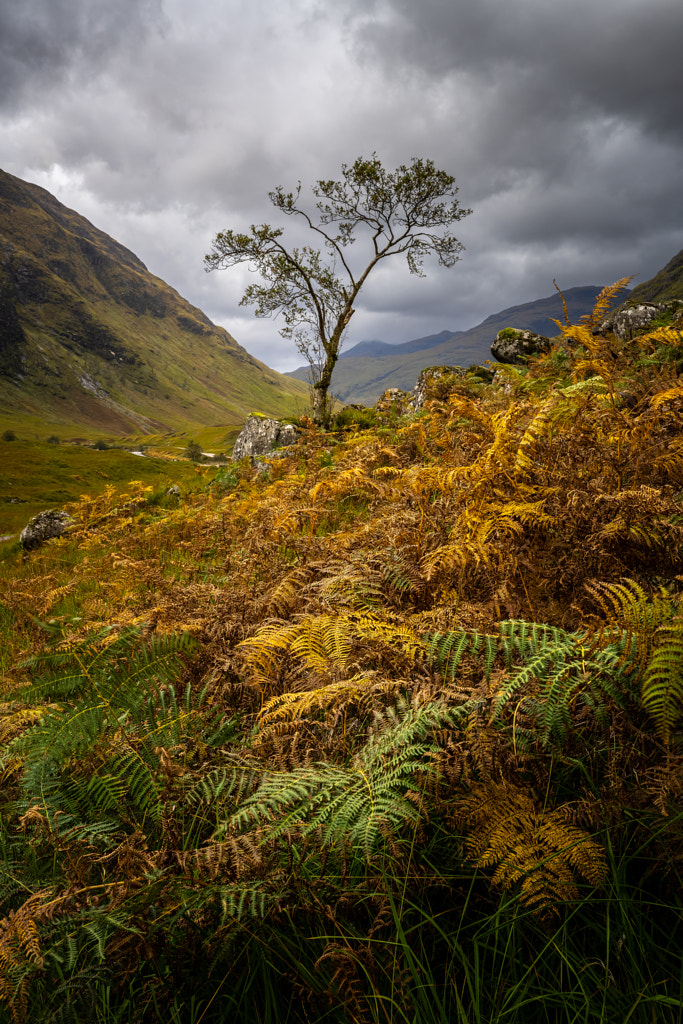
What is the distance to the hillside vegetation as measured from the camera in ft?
4.31

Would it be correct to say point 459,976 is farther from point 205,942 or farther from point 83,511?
point 83,511

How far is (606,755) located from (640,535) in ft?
4.02

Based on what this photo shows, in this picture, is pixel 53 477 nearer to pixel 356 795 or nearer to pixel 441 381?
pixel 441 381

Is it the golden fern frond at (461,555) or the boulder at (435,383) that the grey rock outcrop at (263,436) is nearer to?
the boulder at (435,383)

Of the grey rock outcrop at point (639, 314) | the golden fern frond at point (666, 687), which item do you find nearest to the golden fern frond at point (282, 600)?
the golden fern frond at point (666, 687)

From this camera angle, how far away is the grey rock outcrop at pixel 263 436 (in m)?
16.3

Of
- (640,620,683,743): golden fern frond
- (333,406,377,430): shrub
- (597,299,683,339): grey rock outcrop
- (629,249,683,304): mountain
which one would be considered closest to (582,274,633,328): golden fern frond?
(640,620,683,743): golden fern frond

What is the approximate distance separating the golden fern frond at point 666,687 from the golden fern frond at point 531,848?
0.44 metres

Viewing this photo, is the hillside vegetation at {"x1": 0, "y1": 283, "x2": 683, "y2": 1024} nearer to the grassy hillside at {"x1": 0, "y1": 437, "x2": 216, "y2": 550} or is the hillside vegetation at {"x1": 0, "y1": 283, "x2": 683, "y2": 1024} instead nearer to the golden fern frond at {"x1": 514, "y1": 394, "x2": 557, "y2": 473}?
the golden fern frond at {"x1": 514, "y1": 394, "x2": 557, "y2": 473}

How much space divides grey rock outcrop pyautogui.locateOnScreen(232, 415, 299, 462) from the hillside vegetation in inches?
537

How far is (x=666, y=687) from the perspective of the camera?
146cm

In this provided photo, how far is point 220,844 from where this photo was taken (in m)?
1.53

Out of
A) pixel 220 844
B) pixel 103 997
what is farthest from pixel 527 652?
pixel 103 997

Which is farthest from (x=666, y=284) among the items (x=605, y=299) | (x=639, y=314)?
(x=605, y=299)
